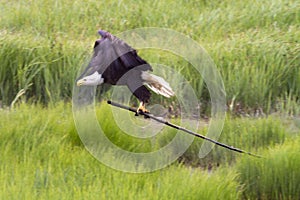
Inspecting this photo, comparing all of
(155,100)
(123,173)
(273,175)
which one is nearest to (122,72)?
(123,173)

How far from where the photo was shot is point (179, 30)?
5.16 metres

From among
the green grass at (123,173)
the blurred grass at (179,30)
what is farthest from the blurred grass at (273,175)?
the blurred grass at (179,30)

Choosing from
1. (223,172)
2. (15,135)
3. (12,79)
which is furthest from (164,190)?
(12,79)

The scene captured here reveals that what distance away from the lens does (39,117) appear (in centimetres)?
379

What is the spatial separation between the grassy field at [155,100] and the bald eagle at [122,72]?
0.57m

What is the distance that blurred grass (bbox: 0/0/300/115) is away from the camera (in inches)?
179

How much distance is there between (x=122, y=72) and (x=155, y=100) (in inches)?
76.3

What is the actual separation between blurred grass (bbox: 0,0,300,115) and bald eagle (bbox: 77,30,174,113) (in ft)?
6.23

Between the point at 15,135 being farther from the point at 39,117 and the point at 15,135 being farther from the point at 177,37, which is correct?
the point at 177,37

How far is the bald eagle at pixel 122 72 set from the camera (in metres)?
2.47

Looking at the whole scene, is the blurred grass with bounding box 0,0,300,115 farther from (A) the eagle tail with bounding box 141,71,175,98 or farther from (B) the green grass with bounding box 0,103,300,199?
(A) the eagle tail with bounding box 141,71,175,98

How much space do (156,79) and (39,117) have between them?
146 centimetres

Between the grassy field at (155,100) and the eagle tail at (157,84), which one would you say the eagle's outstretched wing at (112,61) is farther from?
the grassy field at (155,100)

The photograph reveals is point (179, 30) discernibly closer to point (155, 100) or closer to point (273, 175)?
point (155, 100)
